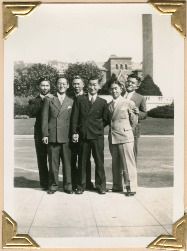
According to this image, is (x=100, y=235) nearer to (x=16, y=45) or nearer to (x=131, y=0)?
(x=16, y=45)

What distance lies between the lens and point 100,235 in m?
2.26

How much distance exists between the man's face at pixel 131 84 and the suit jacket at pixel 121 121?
2.4 inches

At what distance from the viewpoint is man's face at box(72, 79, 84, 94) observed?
90.6 inches

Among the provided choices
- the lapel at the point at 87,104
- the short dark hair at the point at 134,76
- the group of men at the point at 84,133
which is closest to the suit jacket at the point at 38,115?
the group of men at the point at 84,133

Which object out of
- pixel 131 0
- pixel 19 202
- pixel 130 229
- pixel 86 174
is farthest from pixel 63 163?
pixel 131 0

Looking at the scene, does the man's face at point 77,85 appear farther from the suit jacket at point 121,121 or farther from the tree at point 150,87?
the tree at point 150,87

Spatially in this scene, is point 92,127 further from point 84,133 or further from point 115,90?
point 115,90

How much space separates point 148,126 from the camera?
2293 millimetres

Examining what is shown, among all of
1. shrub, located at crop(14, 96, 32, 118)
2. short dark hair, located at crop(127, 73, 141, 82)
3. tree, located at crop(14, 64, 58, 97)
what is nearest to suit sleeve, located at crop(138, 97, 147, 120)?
short dark hair, located at crop(127, 73, 141, 82)

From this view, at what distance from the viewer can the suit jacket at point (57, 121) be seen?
7.60ft

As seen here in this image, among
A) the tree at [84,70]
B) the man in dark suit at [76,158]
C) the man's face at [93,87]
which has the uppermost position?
the tree at [84,70]

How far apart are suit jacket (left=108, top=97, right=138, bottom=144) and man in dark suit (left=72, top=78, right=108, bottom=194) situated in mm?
39

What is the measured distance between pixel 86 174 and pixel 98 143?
165 mm

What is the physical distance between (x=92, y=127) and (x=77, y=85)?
22 centimetres
